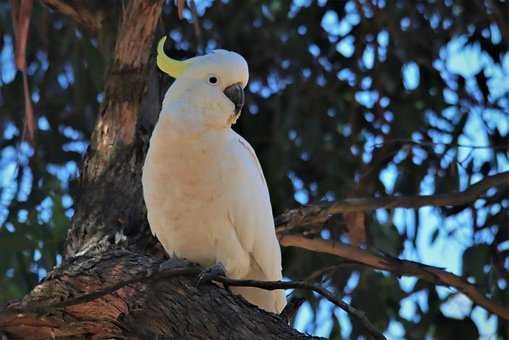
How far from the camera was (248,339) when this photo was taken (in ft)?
6.70

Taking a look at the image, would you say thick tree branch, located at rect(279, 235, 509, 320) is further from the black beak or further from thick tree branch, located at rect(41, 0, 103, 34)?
thick tree branch, located at rect(41, 0, 103, 34)

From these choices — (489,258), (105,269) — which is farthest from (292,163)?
(105,269)

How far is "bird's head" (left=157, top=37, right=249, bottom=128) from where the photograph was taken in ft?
8.64

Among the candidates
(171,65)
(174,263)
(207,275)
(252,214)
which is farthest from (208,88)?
(207,275)

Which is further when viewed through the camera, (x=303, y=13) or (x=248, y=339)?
(x=303, y=13)

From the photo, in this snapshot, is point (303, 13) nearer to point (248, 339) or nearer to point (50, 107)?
point (50, 107)

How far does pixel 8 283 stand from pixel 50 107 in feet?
3.00

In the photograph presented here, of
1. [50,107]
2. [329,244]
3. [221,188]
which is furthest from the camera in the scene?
[50,107]

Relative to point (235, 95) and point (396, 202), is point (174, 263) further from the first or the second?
point (396, 202)

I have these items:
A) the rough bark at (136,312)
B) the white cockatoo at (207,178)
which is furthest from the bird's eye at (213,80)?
the rough bark at (136,312)

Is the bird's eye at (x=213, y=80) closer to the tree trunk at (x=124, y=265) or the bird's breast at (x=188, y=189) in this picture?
the bird's breast at (x=188, y=189)

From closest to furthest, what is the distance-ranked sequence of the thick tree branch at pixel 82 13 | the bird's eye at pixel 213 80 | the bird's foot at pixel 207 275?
the bird's foot at pixel 207 275 → the bird's eye at pixel 213 80 → the thick tree branch at pixel 82 13

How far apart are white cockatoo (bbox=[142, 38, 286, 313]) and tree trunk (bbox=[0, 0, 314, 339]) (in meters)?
0.14

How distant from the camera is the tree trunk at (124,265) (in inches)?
81.8
